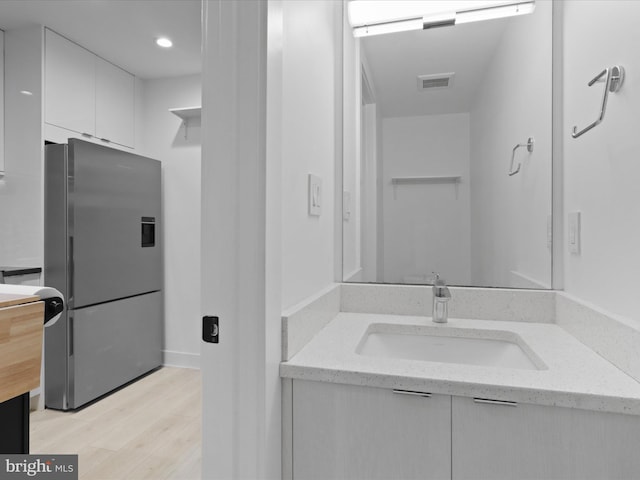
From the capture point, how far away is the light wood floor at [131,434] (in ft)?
5.84

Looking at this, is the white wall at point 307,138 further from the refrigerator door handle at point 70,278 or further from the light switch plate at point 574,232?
the refrigerator door handle at point 70,278

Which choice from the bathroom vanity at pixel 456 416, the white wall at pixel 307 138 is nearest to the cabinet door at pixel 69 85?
the white wall at pixel 307 138

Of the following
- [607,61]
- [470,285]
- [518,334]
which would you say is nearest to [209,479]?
[518,334]

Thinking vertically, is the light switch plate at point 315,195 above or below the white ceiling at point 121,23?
below

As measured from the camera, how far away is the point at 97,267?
2.48m

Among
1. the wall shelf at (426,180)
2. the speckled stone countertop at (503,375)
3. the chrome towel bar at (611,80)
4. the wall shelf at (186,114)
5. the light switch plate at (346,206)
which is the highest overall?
the wall shelf at (186,114)

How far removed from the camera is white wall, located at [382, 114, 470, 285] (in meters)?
1.50

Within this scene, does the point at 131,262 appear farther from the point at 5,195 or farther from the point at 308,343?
the point at 308,343

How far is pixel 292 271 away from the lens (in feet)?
3.41

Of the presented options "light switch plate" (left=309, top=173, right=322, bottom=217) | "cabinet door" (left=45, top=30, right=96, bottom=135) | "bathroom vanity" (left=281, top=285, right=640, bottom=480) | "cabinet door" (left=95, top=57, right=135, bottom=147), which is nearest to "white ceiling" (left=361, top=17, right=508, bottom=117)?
"light switch plate" (left=309, top=173, right=322, bottom=217)

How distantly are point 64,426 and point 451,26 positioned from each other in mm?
2881

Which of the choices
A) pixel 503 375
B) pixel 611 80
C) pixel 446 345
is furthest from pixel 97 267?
pixel 611 80

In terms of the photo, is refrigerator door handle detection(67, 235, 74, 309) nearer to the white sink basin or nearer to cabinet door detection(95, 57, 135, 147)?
cabinet door detection(95, 57, 135, 147)

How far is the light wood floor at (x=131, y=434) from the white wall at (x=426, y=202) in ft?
4.66
